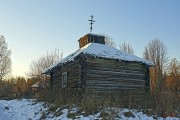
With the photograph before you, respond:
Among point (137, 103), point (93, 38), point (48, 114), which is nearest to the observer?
point (48, 114)

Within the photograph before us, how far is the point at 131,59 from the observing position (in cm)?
2011

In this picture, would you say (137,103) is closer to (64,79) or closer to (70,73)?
(70,73)

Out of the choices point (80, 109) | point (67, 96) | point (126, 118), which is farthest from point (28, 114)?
point (126, 118)

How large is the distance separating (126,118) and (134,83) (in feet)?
26.0

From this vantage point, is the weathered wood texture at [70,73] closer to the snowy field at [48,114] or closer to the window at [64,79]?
the window at [64,79]

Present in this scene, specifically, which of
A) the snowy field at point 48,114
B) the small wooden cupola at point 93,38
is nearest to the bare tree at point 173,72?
the small wooden cupola at point 93,38

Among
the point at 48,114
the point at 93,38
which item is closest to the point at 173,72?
the point at 93,38

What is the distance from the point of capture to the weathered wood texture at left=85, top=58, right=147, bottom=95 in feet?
62.2

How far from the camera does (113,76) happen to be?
19.8 metres

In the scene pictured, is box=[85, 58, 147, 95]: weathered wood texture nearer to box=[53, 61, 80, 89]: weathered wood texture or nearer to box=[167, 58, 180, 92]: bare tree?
box=[53, 61, 80, 89]: weathered wood texture

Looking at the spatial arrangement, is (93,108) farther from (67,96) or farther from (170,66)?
(170,66)

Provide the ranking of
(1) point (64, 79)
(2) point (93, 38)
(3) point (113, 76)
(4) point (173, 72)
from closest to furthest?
(3) point (113, 76), (1) point (64, 79), (2) point (93, 38), (4) point (173, 72)

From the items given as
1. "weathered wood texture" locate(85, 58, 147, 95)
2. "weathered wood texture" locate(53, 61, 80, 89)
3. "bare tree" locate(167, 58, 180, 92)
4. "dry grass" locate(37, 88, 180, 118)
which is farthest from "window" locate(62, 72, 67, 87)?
"bare tree" locate(167, 58, 180, 92)

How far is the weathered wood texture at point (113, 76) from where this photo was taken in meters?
19.0
